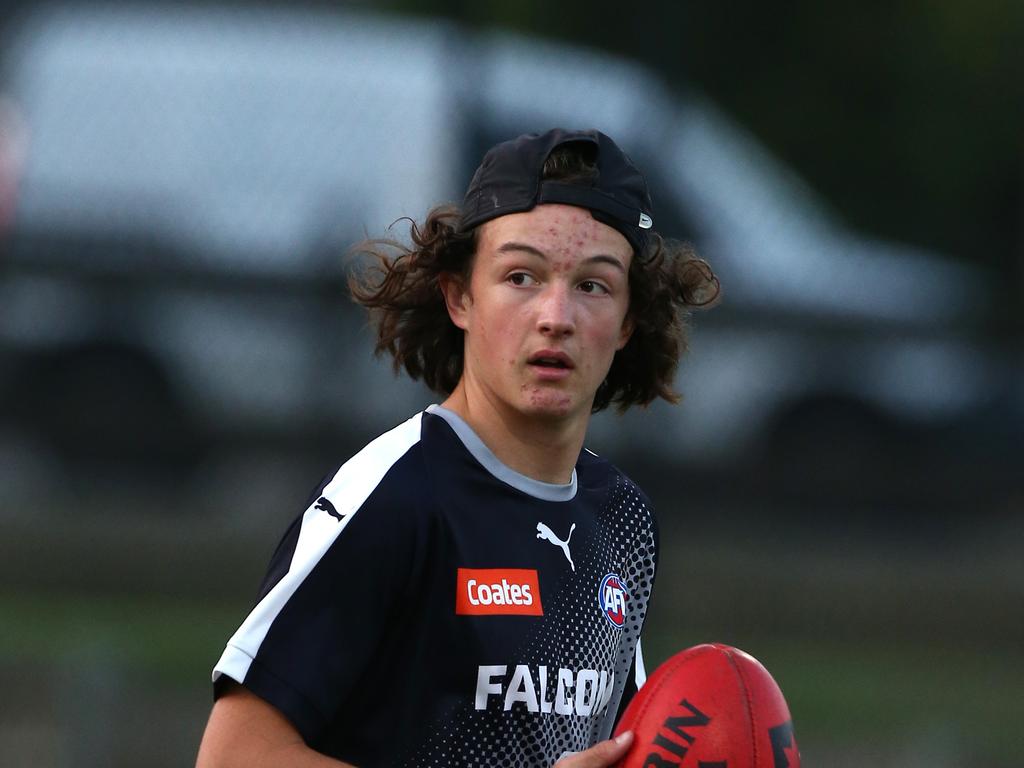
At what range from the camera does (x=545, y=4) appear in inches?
395

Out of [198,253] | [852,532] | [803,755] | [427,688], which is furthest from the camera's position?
[198,253]

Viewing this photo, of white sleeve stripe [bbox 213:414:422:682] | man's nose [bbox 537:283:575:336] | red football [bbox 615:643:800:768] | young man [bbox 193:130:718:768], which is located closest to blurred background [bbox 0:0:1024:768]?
young man [bbox 193:130:718:768]

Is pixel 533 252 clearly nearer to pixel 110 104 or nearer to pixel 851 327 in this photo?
pixel 851 327

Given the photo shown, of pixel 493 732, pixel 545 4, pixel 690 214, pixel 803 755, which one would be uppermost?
pixel 545 4

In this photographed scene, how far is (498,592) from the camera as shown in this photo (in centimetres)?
362

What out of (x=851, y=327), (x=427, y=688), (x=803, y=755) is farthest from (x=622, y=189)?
(x=851, y=327)

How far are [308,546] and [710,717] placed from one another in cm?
80

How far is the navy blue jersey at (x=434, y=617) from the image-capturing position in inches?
134

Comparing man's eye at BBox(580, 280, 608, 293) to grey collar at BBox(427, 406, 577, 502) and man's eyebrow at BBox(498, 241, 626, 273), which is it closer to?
man's eyebrow at BBox(498, 241, 626, 273)

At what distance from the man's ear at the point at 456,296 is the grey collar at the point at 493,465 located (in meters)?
0.22

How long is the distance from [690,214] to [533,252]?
19.1ft

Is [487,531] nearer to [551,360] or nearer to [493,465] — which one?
[493,465]

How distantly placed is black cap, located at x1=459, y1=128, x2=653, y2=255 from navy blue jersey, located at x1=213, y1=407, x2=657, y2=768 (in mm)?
432

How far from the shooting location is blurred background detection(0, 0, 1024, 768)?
8375mm
